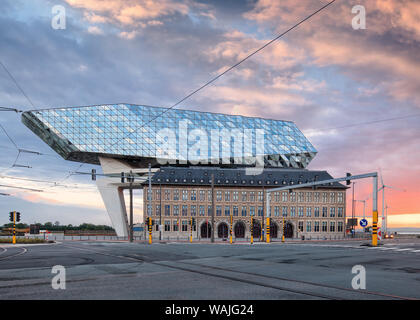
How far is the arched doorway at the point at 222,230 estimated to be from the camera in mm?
88688

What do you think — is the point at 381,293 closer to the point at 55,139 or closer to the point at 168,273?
the point at 168,273

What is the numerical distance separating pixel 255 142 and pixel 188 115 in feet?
64.5

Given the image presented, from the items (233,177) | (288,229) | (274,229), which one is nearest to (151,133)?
(233,177)

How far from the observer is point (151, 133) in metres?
90.6

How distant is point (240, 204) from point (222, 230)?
7494 millimetres

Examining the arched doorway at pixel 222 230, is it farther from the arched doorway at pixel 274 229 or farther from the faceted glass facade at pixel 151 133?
the faceted glass facade at pixel 151 133

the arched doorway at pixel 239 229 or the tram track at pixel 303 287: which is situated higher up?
the tram track at pixel 303 287

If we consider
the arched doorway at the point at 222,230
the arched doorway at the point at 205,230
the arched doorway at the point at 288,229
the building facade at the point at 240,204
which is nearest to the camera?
the building facade at the point at 240,204

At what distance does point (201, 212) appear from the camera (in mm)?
88188

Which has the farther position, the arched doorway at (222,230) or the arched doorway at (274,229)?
the arched doorway at (274,229)
